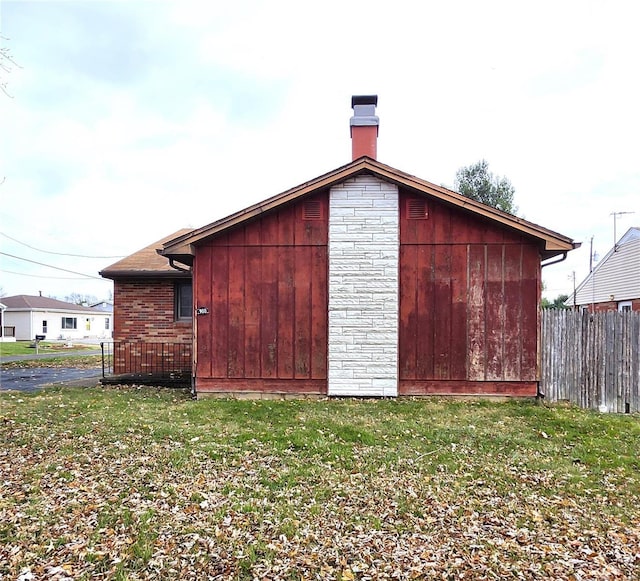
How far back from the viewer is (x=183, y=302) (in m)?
11.4

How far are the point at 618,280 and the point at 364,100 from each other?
18.3 metres

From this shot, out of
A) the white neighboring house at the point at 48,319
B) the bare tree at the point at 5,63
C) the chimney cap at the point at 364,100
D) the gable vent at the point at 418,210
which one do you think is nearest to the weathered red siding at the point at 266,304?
the gable vent at the point at 418,210

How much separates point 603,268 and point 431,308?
2013 cm

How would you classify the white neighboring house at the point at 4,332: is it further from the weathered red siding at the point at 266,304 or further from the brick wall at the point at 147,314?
the weathered red siding at the point at 266,304

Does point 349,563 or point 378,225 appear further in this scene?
point 378,225

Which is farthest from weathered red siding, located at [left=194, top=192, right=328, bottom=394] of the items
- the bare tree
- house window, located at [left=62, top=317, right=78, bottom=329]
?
house window, located at [left=62, top=317, right=78, bottom=329]

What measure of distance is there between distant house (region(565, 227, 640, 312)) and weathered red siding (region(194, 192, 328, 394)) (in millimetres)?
16083

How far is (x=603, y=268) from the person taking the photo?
2298cm

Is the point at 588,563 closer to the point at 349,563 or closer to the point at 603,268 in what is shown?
the point at 349,563

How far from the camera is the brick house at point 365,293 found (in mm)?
7918

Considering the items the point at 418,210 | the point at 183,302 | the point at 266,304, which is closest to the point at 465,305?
the point at 418,210

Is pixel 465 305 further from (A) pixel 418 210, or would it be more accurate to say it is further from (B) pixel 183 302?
(B) pixel 183 302

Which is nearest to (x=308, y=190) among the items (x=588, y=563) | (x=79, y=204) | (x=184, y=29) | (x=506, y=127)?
(x=184, y=29)

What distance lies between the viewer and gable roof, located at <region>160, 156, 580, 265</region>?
301 inches
